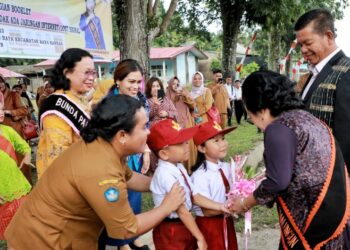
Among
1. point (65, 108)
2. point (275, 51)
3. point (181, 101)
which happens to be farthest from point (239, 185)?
point (275, 51)

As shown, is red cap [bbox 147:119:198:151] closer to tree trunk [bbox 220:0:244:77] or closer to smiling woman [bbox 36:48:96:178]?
smiling woman [bbox 36:48:96:178]

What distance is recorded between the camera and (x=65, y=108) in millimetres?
2385

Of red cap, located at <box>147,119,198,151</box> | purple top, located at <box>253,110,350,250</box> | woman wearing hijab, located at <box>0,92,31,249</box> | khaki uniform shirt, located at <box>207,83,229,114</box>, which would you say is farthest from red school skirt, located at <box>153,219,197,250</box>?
khaki uniform shirt, located at <box>207,83,229,114</box>

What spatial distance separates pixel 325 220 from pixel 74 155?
1261 millimetres

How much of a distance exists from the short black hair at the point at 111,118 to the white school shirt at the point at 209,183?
3.01 feet

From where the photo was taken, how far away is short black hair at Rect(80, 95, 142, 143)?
66.1 inches

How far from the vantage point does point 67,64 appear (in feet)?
8.21

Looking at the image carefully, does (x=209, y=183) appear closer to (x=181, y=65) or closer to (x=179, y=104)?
(x=179, y=104)

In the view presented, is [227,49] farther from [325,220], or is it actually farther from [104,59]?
[325,220]

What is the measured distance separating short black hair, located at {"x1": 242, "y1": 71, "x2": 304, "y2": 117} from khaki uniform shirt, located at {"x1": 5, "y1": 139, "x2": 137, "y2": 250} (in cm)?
73

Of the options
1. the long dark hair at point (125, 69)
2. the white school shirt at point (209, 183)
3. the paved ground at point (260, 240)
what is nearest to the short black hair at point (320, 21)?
the white school shirt at point (209, 183)

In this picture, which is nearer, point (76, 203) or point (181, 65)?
point (76, 203)

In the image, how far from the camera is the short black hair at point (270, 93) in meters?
1.71

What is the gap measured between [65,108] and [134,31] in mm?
3191
